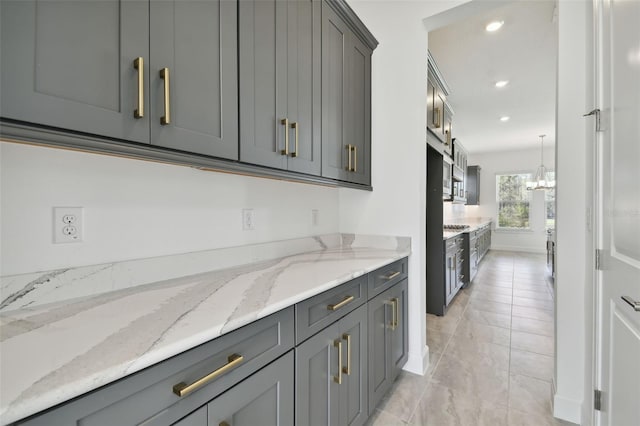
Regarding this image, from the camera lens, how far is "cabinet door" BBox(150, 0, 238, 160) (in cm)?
92

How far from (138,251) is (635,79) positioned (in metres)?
1.93

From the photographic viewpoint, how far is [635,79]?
1.01 meters

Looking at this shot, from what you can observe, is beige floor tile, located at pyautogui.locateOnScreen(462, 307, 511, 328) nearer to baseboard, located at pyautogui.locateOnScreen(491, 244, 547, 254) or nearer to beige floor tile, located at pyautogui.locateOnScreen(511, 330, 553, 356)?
beige floor tile, located at pyautogui.locateOnScreen(511, 330, 553, 356)

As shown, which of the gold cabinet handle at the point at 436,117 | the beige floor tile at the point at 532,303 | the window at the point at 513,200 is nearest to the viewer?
the gold cabinet handle at the point at 436,117

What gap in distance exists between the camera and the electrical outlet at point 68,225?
0.94m

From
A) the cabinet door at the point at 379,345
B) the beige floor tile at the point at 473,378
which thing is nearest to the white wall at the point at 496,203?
the beige floor tile at the point at 473,378

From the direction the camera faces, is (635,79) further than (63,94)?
Yes

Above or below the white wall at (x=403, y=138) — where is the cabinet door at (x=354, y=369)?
below

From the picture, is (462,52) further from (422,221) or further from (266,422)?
(266,422)

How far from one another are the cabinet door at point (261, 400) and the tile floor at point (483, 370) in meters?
0.99

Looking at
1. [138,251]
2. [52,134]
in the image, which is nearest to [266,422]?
[138,251]

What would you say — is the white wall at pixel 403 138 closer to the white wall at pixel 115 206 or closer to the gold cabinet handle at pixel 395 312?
the gold cabinet handle at pixel 395 312

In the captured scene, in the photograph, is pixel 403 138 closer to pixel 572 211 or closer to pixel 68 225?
pixel 572 211

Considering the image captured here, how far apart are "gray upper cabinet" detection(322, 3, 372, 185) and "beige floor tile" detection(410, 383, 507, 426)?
152 centimetres
